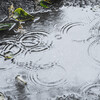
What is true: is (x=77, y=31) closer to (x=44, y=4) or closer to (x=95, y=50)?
(x=95, y=50)

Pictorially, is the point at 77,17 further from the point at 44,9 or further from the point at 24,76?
the point at 24,76

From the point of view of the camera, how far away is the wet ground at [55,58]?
2.51m

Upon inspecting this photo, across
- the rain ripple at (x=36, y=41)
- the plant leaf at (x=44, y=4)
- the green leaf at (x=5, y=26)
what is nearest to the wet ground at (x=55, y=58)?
the rain ripple at (x=36, y=41)

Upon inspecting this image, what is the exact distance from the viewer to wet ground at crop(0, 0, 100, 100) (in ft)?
8.23

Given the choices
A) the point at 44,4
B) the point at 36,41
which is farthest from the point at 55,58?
the point at 44,4

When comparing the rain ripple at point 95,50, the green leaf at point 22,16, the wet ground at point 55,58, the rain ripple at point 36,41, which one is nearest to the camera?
the wet ground at point 55,58

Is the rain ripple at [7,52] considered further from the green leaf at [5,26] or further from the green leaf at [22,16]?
the green leaf at [22,16]

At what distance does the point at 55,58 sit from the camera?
301 cm

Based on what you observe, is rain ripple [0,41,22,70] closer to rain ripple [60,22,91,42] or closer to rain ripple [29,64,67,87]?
rain ripple [29,64,67,87]

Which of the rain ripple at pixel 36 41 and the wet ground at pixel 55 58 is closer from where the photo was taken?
the wet ground at pixel 55 58

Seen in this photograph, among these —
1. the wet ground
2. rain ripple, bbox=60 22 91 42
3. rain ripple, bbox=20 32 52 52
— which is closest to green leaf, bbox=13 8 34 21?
the wet ground

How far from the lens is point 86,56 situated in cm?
301

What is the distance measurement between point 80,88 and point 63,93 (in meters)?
0.22

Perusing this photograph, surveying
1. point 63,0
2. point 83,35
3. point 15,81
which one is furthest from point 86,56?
point 63,0
